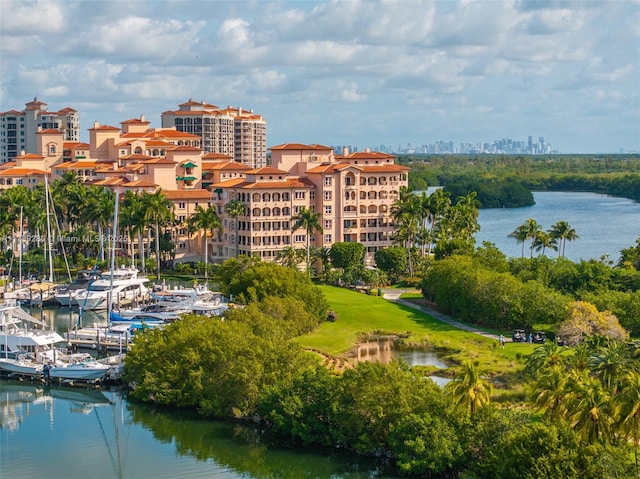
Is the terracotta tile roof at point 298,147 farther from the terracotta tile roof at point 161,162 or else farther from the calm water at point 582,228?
the calm water at point 582,228

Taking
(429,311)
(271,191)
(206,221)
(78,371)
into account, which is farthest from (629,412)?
(271,191)

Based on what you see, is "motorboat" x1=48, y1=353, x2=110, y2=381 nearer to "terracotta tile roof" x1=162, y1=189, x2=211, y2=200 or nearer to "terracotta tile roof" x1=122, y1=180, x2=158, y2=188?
"terracotta tile roof" x1=162, y1=189, x2=211, y2=200

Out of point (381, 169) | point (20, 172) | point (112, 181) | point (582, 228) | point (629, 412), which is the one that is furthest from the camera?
point (582, 228)

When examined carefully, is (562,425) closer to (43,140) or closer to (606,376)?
(606,376)

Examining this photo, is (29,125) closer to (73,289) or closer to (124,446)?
(73,289)

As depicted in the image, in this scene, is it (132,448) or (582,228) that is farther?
(582,228)

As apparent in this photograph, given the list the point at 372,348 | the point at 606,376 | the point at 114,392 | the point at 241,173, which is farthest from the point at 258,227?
the point at 606,376

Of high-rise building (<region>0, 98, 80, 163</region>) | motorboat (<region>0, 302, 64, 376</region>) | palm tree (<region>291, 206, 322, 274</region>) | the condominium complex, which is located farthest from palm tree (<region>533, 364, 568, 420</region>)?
high-rise building (<region>0, 98, 80, 163</region>)
